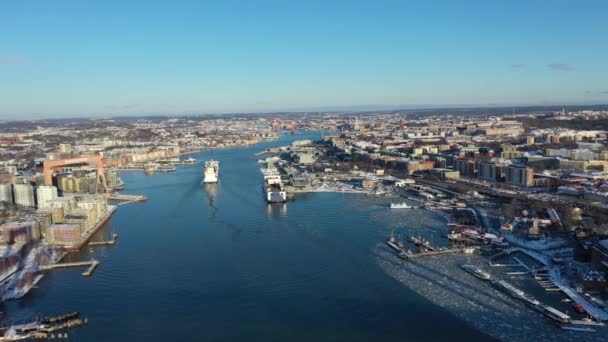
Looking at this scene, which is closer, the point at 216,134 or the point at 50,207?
the point at 50,207

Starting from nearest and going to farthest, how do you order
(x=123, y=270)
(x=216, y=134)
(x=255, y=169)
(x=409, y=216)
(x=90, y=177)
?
(x=123, y=270)
(x=409, y=216)
(x=90, y=177)
(x=255, y=169)
(x=216, y=134)

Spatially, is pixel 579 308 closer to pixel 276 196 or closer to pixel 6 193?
pixel 276 196

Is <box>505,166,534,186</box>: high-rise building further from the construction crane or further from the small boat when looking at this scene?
the construction crane

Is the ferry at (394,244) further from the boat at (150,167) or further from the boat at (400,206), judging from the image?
the boat at (150,167)

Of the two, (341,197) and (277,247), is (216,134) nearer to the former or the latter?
(341,197)

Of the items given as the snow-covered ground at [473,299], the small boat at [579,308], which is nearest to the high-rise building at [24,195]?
the snow-covered ground at [473,299]

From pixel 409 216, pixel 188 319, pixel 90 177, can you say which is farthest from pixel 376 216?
pixel 90 177

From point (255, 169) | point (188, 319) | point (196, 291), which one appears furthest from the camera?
point (255, 169)
